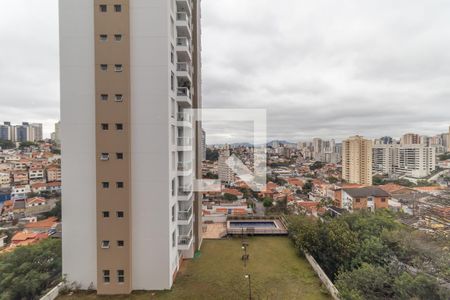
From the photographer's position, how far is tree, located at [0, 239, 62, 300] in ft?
24.9

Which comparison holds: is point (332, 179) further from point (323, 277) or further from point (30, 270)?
point (30, 270)

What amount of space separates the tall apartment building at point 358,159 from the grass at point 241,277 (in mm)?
31134

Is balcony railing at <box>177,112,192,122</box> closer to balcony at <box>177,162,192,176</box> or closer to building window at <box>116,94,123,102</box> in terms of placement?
balcony at <box>177,162,192,176</box>

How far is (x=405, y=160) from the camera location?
1655 inches

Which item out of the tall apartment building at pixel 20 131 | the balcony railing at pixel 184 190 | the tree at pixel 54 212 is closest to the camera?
the balcony railing at pixel 184 190

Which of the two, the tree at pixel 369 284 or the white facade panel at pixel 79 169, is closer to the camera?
the tree at pixel 369 284

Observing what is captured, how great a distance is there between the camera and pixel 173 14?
9062mm

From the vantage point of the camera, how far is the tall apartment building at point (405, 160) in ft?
125

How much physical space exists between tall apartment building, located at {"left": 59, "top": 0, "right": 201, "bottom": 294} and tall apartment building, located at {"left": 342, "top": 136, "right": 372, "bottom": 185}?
38327 mm

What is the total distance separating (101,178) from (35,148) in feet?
96.5

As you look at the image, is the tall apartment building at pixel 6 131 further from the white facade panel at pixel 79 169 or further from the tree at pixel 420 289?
the tree at pixel 420 289

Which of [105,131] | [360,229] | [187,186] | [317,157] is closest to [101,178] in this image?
[105,131]

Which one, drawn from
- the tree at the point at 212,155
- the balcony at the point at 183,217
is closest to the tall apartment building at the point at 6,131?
the tree at the point at 212,155

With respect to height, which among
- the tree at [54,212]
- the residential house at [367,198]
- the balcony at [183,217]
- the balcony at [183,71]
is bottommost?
the tree at [54,212]
